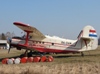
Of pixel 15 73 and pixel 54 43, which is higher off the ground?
pixel 54 43

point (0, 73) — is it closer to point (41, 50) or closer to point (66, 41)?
point (41, 50)

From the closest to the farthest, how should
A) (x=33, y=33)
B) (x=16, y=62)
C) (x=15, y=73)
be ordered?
(x=15, y=73) < (x=16, y=62) < (x=33, y=33)

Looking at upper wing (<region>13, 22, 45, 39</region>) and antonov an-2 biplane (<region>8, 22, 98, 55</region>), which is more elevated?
upper wing (<region>13, 22, 45, 39</region>)

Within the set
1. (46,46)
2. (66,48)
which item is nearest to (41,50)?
(46,46)

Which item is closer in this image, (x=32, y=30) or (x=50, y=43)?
(x=32, y=30)

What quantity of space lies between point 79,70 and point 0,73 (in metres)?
4.85

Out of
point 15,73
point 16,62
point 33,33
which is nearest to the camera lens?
point 15,73

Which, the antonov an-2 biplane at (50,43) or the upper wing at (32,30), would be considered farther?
the antonov an-2 biplane at (50,43)

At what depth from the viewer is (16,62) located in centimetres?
1997

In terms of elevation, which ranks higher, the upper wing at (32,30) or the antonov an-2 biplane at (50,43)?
the upper wing at (32,30)

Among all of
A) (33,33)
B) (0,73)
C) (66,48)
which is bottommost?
(0,73)

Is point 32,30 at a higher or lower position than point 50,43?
higher

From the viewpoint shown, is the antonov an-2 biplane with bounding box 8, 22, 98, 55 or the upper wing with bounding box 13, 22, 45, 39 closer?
the upper wing with bounding box 13, 22, 45, 39

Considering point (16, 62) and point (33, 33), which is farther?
point (33, 33)
